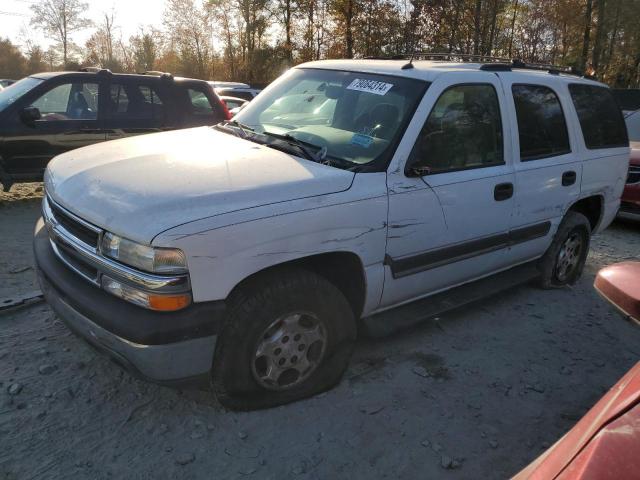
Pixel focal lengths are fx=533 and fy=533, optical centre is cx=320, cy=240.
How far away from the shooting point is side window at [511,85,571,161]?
3.98 m

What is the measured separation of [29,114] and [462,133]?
18.3 ft

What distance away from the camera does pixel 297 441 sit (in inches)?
108

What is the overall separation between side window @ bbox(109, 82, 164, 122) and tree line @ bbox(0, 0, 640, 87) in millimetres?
9865

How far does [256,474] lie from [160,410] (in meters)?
0.74

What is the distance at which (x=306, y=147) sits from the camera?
326cm

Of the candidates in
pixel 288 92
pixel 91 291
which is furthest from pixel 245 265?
pixel 288 92

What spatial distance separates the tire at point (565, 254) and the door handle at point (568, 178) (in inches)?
15.1

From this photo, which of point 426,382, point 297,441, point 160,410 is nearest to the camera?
point 297,441

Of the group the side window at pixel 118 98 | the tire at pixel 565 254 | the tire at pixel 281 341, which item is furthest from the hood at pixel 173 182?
the side window at pixel 118 98

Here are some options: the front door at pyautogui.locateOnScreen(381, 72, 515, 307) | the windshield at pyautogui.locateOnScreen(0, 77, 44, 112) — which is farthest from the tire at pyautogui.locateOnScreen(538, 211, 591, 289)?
the windshield at pyautogui.locateOnScreen(0, 77, 44, 112)

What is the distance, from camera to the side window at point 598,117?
15.2 feet

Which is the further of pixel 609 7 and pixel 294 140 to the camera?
pixel 609 7

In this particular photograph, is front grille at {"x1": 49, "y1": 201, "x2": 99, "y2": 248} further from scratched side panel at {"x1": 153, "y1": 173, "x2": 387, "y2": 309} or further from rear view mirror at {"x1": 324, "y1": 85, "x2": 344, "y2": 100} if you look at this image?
rear view mirror at {"x1": 324, "y1": 85, "x2": 344, "y2": 100}

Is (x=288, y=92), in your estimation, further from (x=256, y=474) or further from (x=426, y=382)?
(x=256, y=474)
